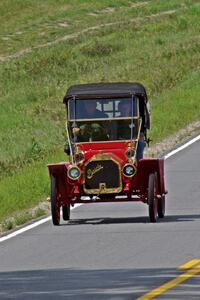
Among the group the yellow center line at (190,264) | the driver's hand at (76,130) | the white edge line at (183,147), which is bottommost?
the white edge line at (183,147)

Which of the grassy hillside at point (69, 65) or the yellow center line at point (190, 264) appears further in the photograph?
the grassy hillside at point (69, 65)

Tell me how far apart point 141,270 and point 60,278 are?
103 centimetres

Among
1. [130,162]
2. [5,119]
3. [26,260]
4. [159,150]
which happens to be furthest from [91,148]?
[5,119]

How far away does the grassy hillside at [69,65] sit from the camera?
110 feet

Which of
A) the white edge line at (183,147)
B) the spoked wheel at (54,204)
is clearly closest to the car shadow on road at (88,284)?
the spoked wheel at (54,204)

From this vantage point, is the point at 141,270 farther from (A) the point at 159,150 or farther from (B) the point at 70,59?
(B) the point at 70,59

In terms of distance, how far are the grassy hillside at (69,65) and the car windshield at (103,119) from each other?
199cm

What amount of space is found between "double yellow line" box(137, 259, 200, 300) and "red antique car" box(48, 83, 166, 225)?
4.69 m

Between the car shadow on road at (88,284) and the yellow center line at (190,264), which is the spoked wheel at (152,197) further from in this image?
the car shadow on road at (88,284)

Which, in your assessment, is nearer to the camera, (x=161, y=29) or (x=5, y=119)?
(x=5, y=119)

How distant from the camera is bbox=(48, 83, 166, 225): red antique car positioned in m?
20.1

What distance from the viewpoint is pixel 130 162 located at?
2014cm

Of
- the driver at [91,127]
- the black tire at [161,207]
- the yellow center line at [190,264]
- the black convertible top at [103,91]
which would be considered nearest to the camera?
the yellow center line at [190,264]

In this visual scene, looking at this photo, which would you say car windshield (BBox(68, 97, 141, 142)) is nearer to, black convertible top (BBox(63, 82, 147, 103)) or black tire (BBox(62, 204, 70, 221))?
black convertible top (BBox(63, 82, 147, 103))
